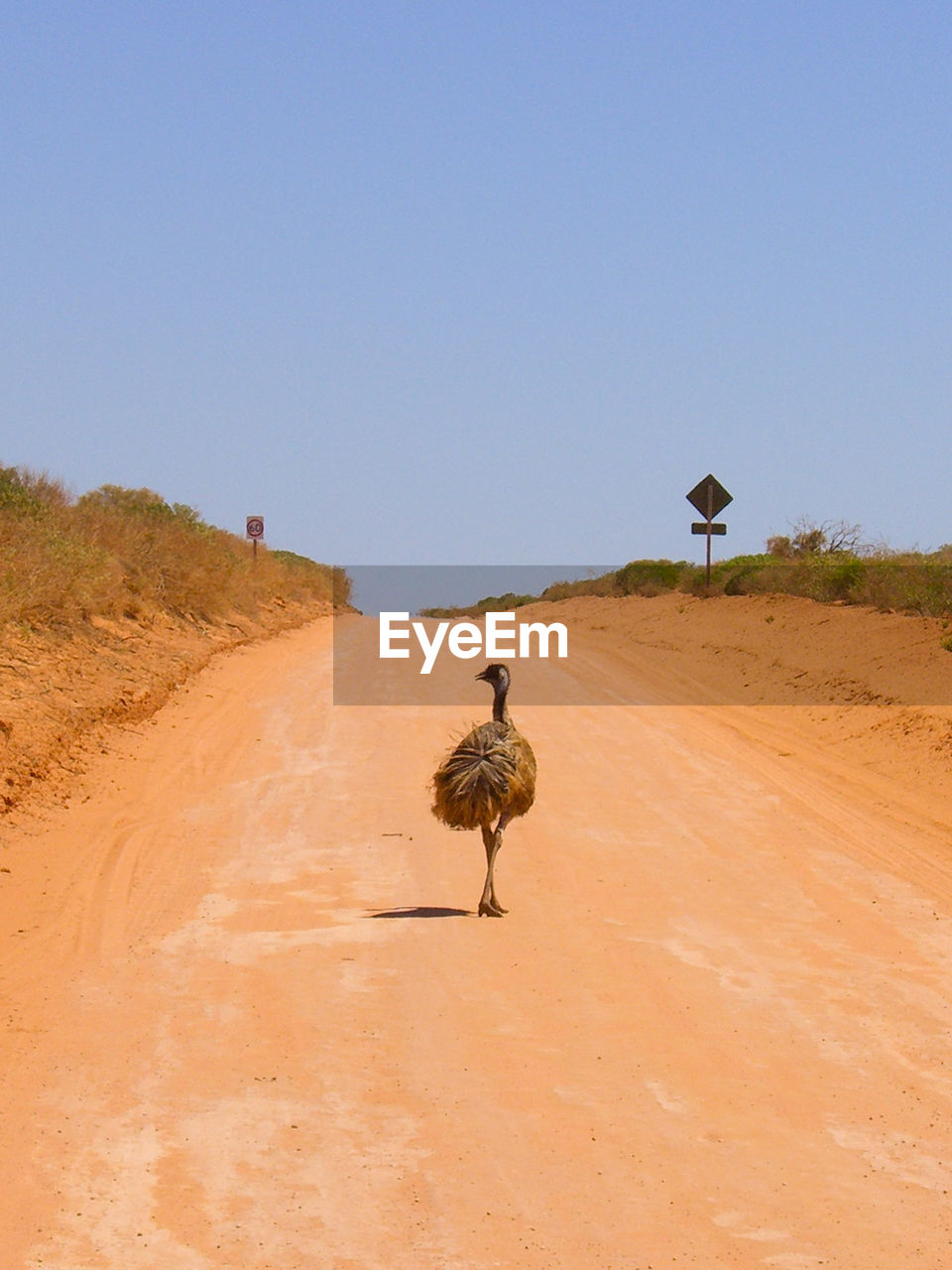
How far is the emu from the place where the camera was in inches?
430

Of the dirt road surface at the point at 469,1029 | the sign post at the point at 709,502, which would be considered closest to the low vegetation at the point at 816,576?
the sign post at the point at 709,502

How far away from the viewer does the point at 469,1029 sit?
8.34 meters

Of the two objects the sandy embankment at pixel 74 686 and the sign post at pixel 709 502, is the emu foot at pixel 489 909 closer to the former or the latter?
the sandy embankment at pixel 74 686

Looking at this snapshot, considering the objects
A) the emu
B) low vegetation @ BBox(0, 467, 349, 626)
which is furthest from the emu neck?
low vegetation @ BBox(0, 467, 349, 626)

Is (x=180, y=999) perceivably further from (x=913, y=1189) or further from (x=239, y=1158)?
(x=913, y=1189)

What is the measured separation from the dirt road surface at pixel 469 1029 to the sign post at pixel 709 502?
1887 centimetres

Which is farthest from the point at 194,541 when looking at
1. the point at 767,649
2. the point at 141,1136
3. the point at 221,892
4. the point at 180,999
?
the point at 141,1136

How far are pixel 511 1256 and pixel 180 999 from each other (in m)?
3.70

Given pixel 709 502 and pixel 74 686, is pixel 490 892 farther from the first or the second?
pixel 709 502

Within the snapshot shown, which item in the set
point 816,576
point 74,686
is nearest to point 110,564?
point 74,686

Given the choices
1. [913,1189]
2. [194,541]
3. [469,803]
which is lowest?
[913,1189]

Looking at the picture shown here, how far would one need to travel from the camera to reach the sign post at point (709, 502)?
34.7 metres

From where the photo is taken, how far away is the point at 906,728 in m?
18.8

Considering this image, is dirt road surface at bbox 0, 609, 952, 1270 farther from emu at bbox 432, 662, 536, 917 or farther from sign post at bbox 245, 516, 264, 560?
sign post at bbox 245, 516, 264, 560
